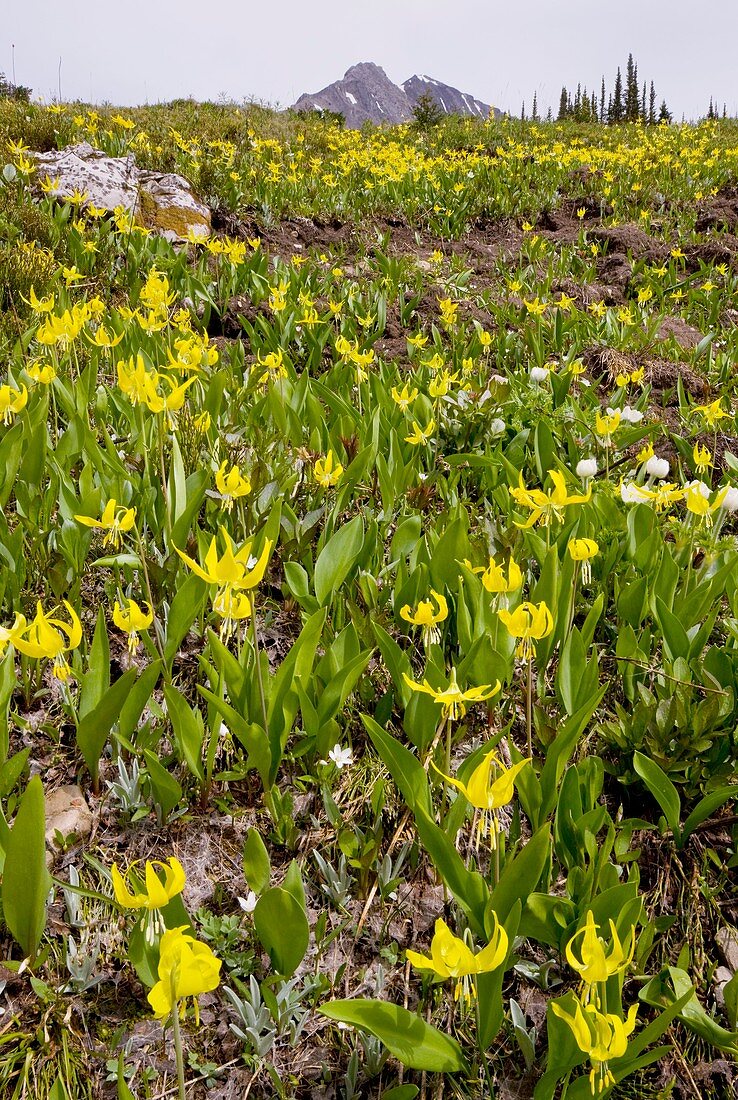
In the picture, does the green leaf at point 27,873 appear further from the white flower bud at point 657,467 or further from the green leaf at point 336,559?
the white flower bud at point 657,467

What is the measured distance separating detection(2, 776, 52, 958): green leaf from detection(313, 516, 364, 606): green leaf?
3.30ft

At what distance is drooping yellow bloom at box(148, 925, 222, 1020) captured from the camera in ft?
2.63

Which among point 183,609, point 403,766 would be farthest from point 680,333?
point 403,766

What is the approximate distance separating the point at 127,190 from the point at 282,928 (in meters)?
6.58

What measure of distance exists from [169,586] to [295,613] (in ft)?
1.28

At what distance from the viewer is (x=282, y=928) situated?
3.85 feet

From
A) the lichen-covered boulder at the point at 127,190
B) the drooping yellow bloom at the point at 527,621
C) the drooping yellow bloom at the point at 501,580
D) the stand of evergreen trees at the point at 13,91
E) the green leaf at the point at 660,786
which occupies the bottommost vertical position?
the green leaf at the point at 660,786

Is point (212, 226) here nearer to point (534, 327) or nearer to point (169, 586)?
point (534, 327)

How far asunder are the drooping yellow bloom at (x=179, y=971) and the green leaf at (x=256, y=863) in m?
0.42

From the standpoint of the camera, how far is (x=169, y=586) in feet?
7.12

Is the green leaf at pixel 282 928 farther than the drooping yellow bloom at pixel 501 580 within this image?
No

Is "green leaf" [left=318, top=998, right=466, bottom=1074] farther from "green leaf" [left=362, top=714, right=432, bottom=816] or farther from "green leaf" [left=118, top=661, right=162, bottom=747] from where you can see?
"green leaf" [left=118, top=661, right=162, bottom=747]

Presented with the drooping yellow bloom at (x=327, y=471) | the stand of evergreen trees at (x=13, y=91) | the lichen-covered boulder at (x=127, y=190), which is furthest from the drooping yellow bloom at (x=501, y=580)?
the stand of evergreen trees at (x=13, y=91)

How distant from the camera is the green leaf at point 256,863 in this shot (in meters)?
1.27
